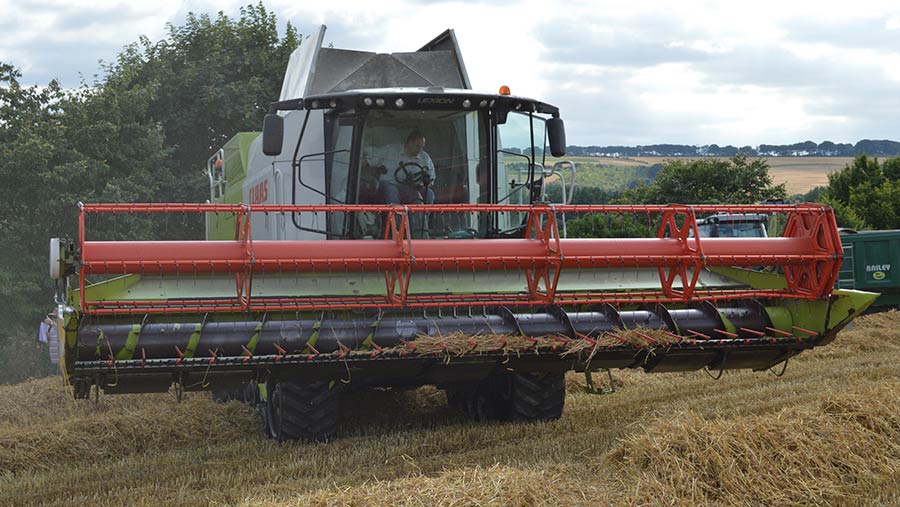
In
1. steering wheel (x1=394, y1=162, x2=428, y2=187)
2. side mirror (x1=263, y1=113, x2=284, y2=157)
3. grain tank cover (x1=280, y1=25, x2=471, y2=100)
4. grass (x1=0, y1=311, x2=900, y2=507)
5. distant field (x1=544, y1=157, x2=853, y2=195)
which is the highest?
distant field (x1=544, y1=157, x2=853, y2=195)

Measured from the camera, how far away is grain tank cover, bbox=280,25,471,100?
303 inches

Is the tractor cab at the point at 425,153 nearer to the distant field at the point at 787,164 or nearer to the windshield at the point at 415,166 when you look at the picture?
the windshield at the point at 415,166

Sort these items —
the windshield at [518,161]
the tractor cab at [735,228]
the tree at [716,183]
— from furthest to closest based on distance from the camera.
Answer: the tree at [716,183]
the tractor cab at [735,228]
the windshield at [518,161]

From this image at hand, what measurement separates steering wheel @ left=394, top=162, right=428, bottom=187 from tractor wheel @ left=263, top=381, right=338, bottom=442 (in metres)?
1.52

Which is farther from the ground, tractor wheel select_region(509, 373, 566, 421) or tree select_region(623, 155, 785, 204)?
tree select_region(623, 155, 785, 204)

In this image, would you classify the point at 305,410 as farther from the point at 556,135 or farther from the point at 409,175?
the point at 556,135

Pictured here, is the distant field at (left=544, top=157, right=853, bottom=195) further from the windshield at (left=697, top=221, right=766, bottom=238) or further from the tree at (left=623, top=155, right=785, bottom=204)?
the windshield at (left=697, top=221, right=766, bottom=238)

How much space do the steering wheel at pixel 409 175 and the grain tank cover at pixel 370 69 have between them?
1.35 metres

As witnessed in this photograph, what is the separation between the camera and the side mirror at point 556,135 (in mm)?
6879

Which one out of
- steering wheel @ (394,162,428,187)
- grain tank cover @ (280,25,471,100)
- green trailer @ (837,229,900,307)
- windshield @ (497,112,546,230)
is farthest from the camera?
green trailer @ (837,229,900,307)

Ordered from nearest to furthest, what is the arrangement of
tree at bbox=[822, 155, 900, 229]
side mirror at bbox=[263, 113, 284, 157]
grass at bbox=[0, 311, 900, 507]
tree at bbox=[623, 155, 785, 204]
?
1. grass at bbox=[0, 311, 900, 507]
2. side mirror at bbox=[263, 113, 284, 157]
3. tree at bbox=[822, 155, 900, 229]
4. tree at bbox=[623, 155, 785, 204]

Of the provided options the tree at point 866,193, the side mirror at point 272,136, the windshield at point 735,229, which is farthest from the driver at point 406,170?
the tree at point 866,193

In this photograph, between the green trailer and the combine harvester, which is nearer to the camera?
the combine harvester

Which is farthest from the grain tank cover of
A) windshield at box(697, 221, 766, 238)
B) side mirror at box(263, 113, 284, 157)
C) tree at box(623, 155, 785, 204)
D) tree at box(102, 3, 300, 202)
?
tree at box(623, 155, 785, 204)
